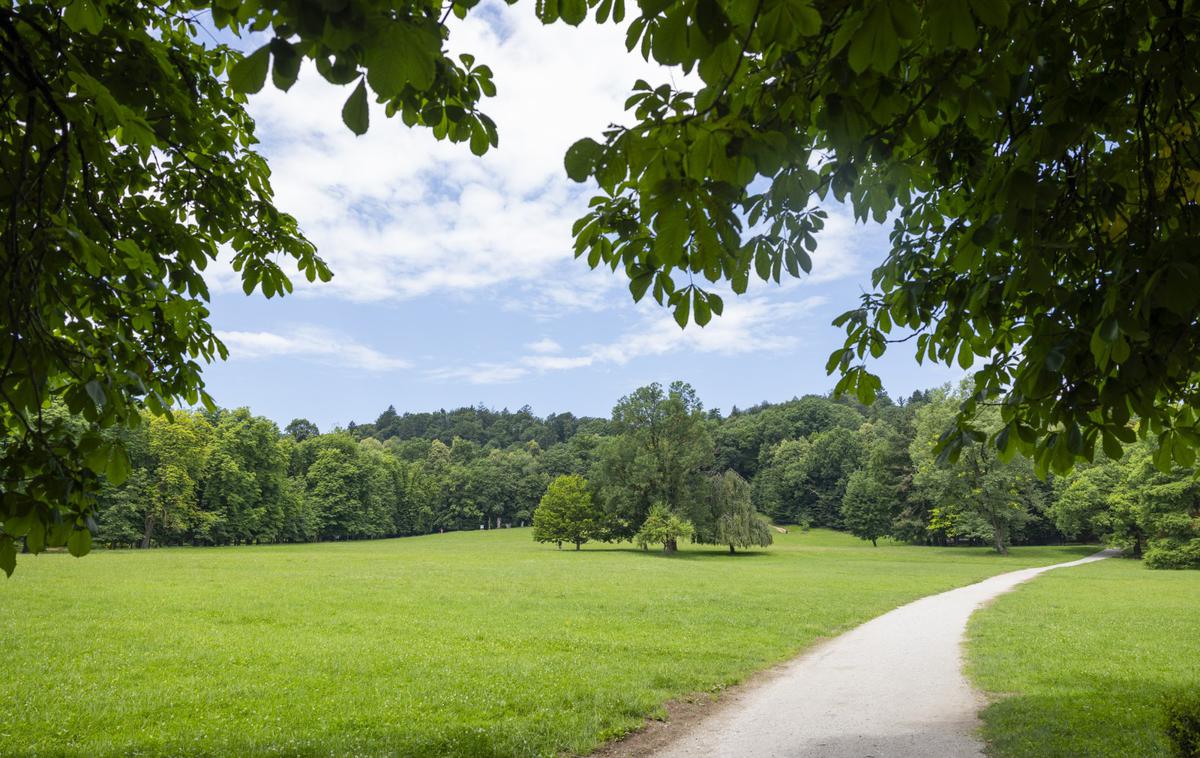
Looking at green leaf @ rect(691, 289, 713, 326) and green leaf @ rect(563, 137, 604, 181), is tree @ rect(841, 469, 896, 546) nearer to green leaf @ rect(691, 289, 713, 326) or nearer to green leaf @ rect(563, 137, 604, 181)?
green leaf @ rect(691, 289, 713, 326)

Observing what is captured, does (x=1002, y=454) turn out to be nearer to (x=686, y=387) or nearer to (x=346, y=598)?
(x=346, y=598)

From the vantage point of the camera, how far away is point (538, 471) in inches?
Result: 3844

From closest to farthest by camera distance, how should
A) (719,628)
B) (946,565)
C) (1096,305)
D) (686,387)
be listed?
(1096,305) < (719,628) < (946,565) < (686,387)

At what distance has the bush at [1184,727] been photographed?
19.1ft

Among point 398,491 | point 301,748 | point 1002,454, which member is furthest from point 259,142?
point 398,491

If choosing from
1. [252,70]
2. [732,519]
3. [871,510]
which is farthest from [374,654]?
[871,510]

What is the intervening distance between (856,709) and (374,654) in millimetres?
7689

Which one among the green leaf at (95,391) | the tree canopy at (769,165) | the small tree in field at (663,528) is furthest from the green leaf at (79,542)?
the small tree in field at (663,528)

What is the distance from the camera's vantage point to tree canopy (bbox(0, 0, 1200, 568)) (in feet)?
5.58

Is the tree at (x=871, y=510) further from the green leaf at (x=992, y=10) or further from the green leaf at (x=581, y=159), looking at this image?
the green leaf at (x=992, y=10)

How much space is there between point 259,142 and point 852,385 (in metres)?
6.24

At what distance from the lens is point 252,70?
151 cm

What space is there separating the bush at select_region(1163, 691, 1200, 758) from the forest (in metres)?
29.0

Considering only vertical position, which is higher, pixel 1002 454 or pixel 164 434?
pixel 164 434
